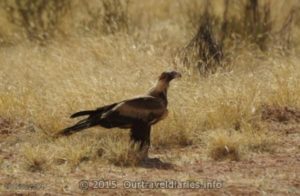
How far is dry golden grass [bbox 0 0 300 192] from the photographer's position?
7.84 m

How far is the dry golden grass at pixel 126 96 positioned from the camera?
784 cm

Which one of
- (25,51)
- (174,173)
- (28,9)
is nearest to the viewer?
(174,173)

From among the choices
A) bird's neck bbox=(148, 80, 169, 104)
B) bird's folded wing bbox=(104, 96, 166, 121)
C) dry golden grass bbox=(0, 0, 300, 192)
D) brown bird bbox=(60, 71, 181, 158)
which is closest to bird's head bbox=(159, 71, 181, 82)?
bird's neck bbox=(148, 80, 169, 104)

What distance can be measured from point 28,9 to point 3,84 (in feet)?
17.5

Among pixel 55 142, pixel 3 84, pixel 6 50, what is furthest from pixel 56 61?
pixel 55 142

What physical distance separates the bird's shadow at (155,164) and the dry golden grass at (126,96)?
147mm

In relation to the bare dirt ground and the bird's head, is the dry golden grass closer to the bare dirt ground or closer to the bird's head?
the bare dirt ground

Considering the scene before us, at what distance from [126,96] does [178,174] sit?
2.01 m

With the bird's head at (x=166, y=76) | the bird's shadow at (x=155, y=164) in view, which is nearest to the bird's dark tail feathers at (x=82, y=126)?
the bird's shadow at (x=155, y=164)

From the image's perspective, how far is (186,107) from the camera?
9039 millimetres

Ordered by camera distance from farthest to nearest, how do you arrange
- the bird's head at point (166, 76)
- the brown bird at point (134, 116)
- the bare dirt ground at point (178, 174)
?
1. the bird's head at point (166, 76)
2. the brown bird at point (134, 116)
3. the bare dirt ground at point (178, 174)

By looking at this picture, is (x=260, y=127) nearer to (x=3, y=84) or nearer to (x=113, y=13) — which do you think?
(x=3, y=84)

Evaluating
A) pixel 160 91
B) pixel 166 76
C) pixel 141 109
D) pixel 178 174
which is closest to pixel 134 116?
pixel 141 109

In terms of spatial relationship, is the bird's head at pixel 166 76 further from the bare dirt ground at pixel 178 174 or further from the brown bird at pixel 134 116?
the bare dirt ground at pixel 178 174
